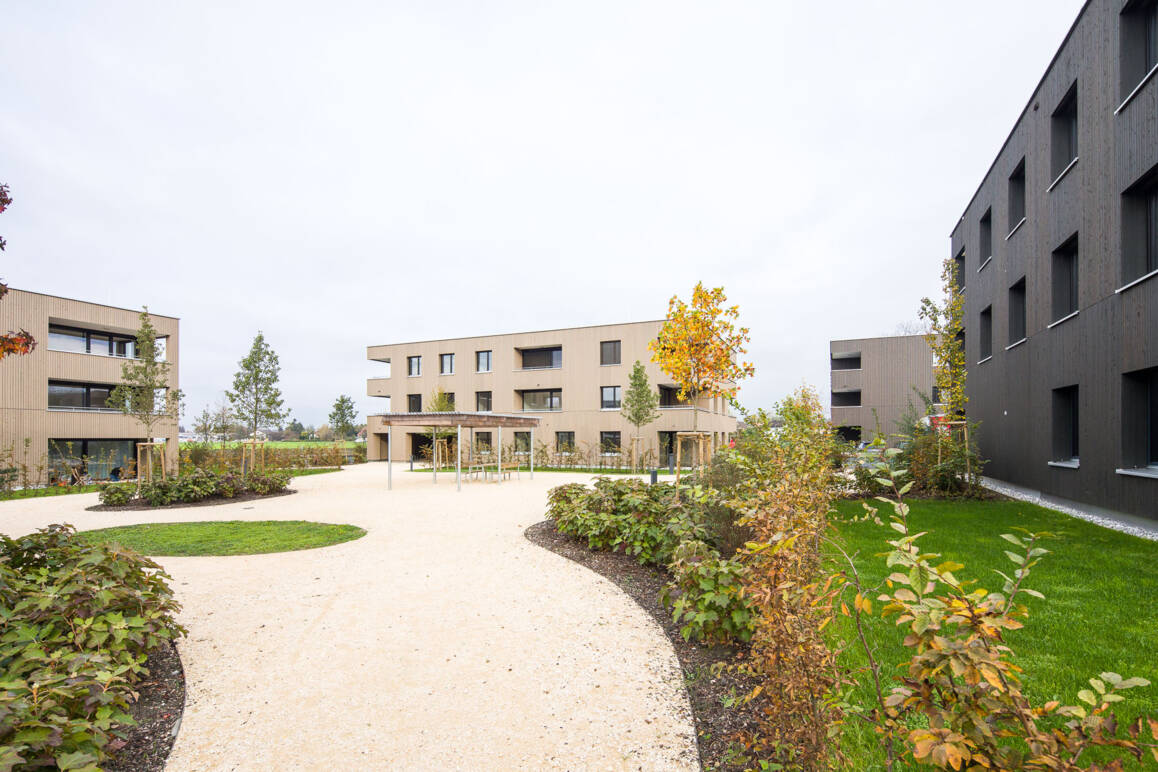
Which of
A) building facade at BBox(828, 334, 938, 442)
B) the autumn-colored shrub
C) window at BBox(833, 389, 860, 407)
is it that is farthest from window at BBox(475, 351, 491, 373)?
the autumn-colored shrub

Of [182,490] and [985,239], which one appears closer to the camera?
[182,490]

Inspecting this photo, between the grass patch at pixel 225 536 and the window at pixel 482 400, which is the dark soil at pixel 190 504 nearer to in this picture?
the grass patch at pixel 225 536

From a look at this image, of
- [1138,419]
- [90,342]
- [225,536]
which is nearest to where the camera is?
[1138,419]

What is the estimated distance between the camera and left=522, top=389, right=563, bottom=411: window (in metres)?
31.5

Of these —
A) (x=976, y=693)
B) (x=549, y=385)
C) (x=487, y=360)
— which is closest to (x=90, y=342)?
(x=487, y=360)

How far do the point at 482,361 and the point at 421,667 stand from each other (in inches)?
1185

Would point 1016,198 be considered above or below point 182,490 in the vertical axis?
above

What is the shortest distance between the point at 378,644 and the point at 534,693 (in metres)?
1.47

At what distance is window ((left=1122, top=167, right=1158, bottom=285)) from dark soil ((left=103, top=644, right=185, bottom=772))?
12.1 m

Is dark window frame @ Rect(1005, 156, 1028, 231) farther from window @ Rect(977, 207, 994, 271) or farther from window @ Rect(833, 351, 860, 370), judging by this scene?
window @ Rect(833, 351, 860, 370)

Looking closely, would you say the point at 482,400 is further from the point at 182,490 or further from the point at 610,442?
the point at 182,490

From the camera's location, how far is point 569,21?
427 inches

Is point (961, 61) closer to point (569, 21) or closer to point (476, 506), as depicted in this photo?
point (569, 21)

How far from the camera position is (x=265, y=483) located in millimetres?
14484
